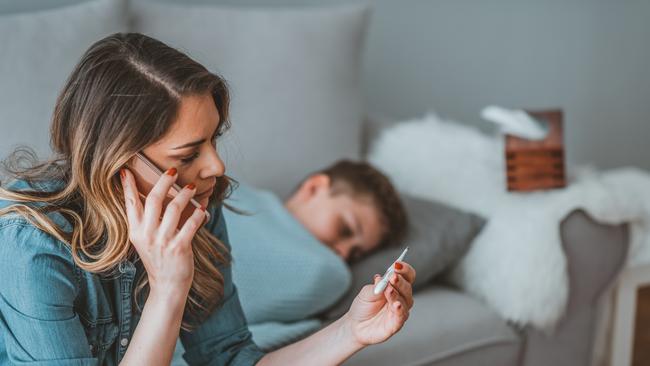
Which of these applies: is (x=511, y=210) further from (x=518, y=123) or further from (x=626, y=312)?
(x=626, y=312)

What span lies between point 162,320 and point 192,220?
0.12 meters

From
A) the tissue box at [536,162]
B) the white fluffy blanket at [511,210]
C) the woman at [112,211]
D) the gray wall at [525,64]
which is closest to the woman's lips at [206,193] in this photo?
the woman at [112,211]

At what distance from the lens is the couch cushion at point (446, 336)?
1.52 m

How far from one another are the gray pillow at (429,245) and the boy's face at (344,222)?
4 cm

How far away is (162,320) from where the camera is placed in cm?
97

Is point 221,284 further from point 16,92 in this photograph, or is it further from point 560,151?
point 560,151

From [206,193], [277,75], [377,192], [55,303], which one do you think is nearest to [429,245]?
[377,192]

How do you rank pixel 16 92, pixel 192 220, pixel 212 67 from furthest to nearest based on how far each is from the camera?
pixel 212 67, pixel 16 92, pixel 192 220

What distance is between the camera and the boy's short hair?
169cm

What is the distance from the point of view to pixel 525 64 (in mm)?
2924

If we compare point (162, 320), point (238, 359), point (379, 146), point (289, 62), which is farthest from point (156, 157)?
point (379, 146)

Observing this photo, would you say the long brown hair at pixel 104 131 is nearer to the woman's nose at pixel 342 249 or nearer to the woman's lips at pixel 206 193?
the woman's lips at pixel 206 193

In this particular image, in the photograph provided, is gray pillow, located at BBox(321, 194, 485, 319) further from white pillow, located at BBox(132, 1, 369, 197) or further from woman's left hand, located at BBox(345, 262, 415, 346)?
woman's left hand, located at BBox(345, 262, 415, 346)

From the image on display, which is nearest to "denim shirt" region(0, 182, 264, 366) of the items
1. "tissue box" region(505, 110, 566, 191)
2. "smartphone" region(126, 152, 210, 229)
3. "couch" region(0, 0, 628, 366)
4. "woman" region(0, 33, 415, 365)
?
"woman" region(0, 33, 415, 365)
